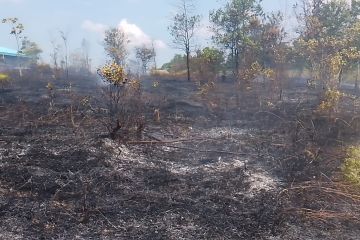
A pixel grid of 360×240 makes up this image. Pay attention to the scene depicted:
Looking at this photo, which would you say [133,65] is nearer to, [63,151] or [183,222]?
[63,151]

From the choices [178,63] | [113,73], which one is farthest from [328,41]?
[178,63]

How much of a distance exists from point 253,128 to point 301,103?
15.2 feet

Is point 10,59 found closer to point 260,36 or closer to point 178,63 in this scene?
point 178,63

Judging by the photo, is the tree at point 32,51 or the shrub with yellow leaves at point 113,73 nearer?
the shrub with yellow leaves at point 113,73

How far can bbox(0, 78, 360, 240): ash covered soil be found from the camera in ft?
19.9

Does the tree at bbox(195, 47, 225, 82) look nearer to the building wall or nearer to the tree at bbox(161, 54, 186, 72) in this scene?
the tree at bbox(161, 54, 186, 72)

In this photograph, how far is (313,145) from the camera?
1044 centimetres

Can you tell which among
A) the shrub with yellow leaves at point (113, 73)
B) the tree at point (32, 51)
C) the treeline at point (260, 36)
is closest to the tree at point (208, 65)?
the treeline at point (260, 36)

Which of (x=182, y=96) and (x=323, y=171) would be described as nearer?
(x=323, y=171)

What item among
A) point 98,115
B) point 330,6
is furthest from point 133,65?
point 98,115

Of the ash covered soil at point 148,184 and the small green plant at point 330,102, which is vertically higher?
the small green plant at point 330,102

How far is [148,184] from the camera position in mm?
7859

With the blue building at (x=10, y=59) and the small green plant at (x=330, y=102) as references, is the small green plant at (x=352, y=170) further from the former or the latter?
the blue building at (x=10, y=59)

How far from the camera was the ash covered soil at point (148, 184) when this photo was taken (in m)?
6.07
